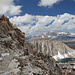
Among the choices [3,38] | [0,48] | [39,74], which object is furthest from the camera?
[3,38]

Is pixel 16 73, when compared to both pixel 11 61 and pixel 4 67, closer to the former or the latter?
pixel 4 67

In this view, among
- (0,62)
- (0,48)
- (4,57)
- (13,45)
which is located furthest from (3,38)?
(0,62)

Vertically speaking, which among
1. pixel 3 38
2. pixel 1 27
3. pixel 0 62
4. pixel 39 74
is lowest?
pixel 39 74

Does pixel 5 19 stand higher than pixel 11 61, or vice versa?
pixel 5 19

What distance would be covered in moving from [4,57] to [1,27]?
1554 centimetres

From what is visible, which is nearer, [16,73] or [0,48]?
[16,73]

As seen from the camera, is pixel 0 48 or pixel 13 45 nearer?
pixel 0 48

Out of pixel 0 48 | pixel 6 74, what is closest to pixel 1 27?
pixel 0 48

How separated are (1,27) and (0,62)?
58.0 ft

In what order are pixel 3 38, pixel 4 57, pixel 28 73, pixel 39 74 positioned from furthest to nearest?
1. pixel 3 38
2. pixel 4 57
3. pixel 39 74
4. pixel 28 73

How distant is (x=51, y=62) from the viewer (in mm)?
48531

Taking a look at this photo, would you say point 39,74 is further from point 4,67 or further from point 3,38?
point 3,38

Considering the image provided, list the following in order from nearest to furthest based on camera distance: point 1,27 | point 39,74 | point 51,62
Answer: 1. point 39,74
2. point 1,27
3. point 51,62

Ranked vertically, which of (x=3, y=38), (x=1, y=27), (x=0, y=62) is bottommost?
(x=0, y=62)
